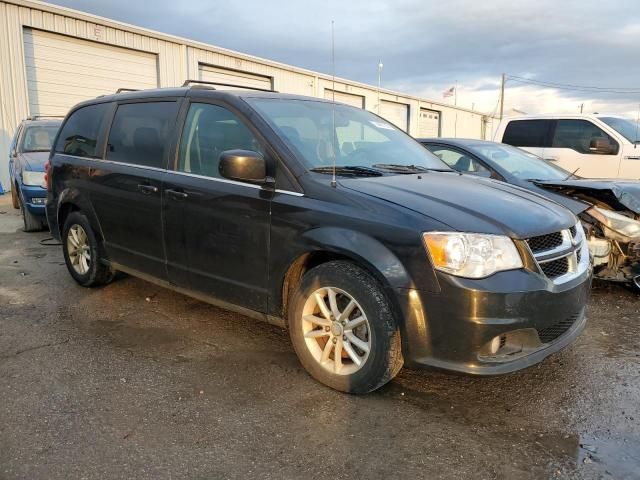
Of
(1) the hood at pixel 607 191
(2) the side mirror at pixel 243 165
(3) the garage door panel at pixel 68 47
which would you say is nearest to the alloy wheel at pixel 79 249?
(2) the side mirror at pixel 243 165

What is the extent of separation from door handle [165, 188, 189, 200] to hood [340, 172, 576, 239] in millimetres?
1242

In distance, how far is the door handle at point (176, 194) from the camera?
3709 millimetres

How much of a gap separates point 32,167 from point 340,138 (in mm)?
6268

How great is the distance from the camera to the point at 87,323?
165 inches

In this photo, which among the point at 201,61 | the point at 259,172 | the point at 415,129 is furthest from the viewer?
the point at 415,129

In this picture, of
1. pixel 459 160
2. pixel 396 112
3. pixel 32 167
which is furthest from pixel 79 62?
pixel 396 112

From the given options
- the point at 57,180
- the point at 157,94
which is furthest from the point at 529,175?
the point at 57,180

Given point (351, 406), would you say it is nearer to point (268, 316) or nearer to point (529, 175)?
point (268, 316)

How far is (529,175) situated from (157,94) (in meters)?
4.09

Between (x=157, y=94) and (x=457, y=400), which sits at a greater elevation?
(x=157, y=94)

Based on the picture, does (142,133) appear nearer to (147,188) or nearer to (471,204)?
(147,188)

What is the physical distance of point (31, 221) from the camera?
8.39 metres

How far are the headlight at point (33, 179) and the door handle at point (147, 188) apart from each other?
4.81 metres

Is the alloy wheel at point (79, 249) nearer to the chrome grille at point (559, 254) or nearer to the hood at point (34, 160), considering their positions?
the hood at point (34, 160)
